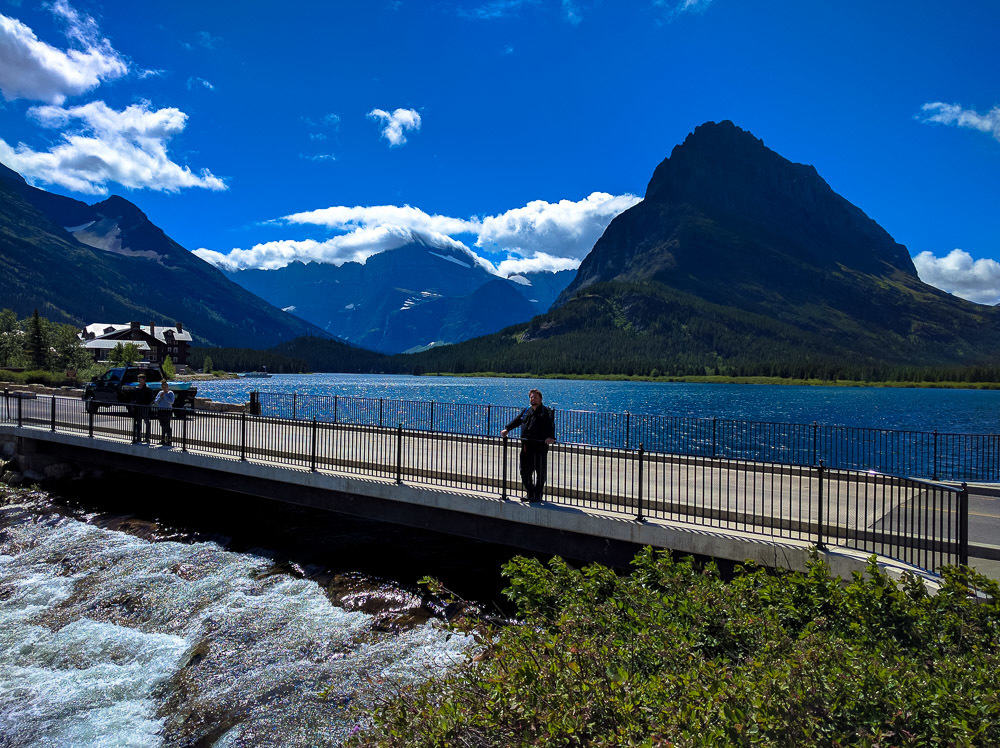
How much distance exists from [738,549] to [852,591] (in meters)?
4.10

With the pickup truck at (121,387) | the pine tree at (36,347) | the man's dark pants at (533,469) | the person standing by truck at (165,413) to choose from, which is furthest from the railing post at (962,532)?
the pine tree at (36,347)

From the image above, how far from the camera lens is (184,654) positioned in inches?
418

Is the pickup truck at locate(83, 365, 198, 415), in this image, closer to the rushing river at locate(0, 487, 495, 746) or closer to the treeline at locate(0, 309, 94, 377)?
the rushing river at locate(0, 487, 495, 746)

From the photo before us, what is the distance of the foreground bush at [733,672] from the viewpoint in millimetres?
3896

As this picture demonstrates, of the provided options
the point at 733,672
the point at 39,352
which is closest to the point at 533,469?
the point at 733,672

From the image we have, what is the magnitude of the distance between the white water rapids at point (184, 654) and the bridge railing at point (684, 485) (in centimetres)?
347

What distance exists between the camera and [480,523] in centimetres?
1339

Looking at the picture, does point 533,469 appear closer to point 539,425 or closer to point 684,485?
point 539,425

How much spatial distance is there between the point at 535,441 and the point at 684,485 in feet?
17.1

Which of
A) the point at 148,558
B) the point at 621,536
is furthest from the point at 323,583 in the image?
the point at 621,536

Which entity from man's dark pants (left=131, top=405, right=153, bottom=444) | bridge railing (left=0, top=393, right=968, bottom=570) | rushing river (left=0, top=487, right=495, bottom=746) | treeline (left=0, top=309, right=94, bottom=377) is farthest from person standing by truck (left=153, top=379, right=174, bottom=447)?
treeline (left=0, top=309, right=94, bottom=377)

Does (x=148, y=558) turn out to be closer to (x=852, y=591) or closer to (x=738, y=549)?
(x=738, y=549)

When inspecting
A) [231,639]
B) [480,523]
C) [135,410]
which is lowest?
[231,639]

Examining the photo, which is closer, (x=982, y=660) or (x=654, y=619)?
(x=982, y=660)
